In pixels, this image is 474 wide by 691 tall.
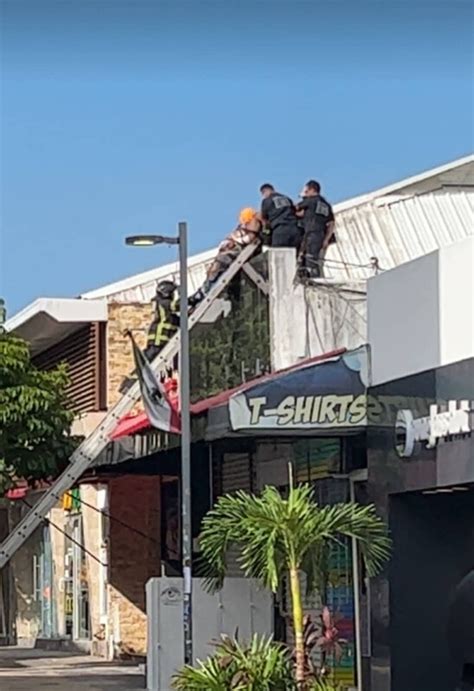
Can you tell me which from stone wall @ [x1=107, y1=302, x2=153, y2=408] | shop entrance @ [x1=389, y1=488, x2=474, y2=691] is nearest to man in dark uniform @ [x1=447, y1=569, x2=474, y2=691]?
shop entrance @ [x1=389, y1=488, x2=474, y2=691]

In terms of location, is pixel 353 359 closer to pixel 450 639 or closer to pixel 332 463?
pixel 332 463

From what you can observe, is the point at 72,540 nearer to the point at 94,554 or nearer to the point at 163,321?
the point at 94,554

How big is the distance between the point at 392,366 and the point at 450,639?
11.0 ft

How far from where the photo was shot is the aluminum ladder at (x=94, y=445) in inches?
918

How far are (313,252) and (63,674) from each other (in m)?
9.35

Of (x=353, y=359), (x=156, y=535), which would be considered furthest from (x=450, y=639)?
(x=156, y=535)

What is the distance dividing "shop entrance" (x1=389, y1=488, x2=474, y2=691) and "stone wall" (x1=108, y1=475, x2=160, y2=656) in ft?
43.0

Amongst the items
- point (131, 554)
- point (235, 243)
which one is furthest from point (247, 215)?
point (131, 554)

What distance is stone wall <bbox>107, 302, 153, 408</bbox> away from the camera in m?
31.6

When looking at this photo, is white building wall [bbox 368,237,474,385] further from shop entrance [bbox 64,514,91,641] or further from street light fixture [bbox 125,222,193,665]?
shop entrance [bbox 64,514,91,641]

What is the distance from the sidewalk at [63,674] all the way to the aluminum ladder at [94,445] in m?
2.46

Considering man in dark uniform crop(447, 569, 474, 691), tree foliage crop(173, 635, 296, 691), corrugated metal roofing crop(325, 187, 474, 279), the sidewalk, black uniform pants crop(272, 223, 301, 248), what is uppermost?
corrugated metal roofing crop(325, 187, 474, 279)

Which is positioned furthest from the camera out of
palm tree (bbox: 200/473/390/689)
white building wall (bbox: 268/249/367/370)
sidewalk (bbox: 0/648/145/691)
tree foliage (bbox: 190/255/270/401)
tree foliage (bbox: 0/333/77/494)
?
tree foliage (bbox: 0/333/77/494)

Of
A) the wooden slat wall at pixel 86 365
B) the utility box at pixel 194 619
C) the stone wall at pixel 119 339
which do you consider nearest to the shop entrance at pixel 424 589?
the utility box at pixel 194 619
